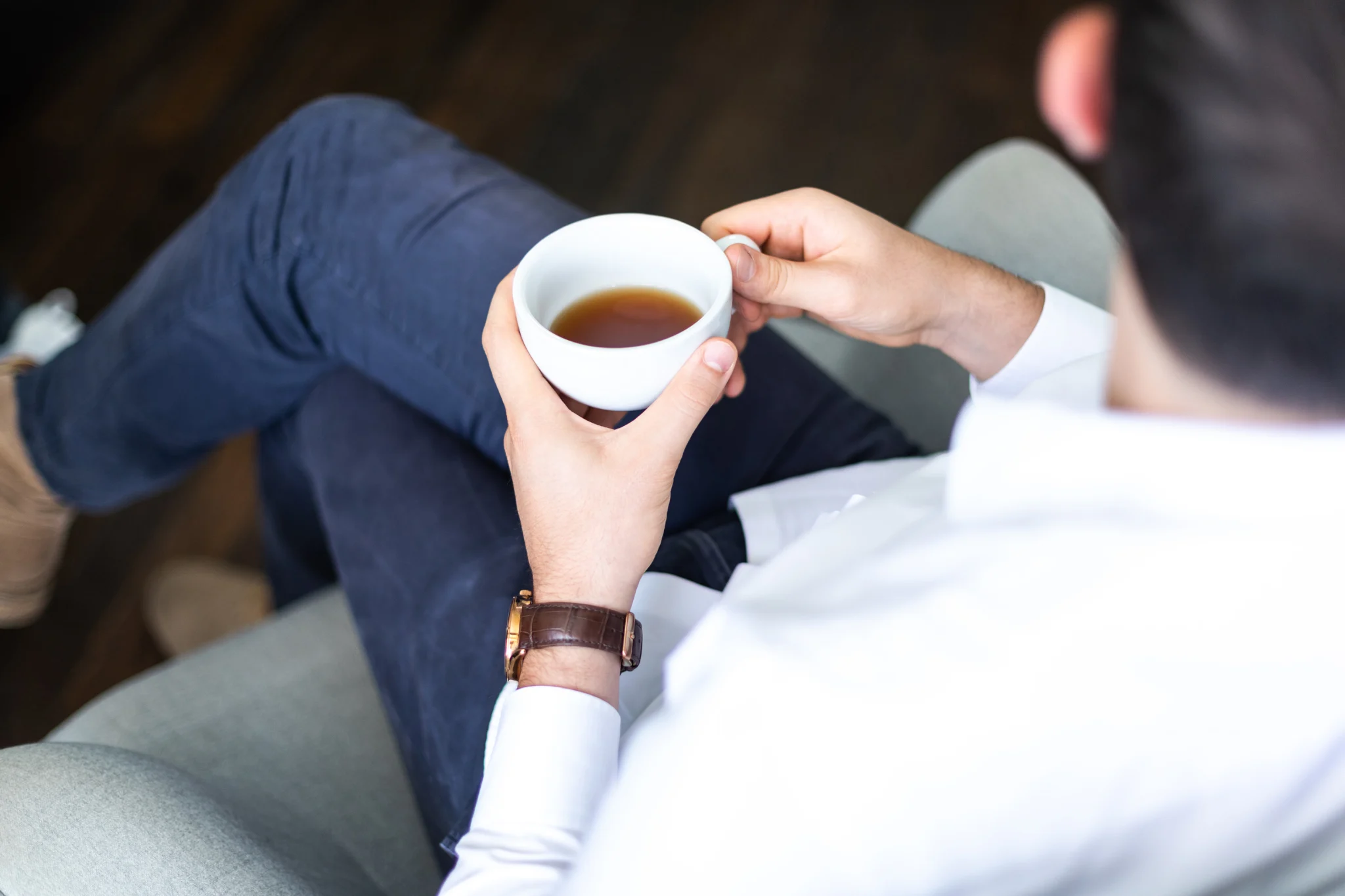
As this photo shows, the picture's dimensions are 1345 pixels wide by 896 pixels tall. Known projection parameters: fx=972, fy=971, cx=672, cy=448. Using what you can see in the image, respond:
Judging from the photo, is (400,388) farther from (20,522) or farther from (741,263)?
(20,522)

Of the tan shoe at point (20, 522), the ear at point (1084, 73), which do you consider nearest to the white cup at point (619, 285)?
the ear at point (1084, 73)

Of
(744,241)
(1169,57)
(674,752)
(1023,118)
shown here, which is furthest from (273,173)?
(1023,118)

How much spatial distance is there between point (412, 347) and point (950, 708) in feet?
2.05

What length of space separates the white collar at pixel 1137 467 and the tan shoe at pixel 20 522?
108 centimetres

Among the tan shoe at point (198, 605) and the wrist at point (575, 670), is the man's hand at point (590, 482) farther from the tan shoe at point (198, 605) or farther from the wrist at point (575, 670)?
the tan shoe at point (198, 605)

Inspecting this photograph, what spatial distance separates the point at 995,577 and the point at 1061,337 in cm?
40

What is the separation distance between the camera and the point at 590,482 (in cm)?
67

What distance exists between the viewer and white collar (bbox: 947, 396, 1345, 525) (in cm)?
43

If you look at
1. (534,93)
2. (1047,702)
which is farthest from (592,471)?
(534,93)

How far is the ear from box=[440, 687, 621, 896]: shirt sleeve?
0.46 metres

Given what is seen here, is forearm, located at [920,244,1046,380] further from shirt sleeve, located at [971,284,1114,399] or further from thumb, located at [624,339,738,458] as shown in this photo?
thumb, located at [624,339,738,458]

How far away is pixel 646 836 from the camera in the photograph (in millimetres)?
520

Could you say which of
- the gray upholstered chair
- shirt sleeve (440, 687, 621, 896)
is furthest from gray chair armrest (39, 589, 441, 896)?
shirt sleeve (440, 687, 621, 896)

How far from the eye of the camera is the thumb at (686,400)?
0.65 m
